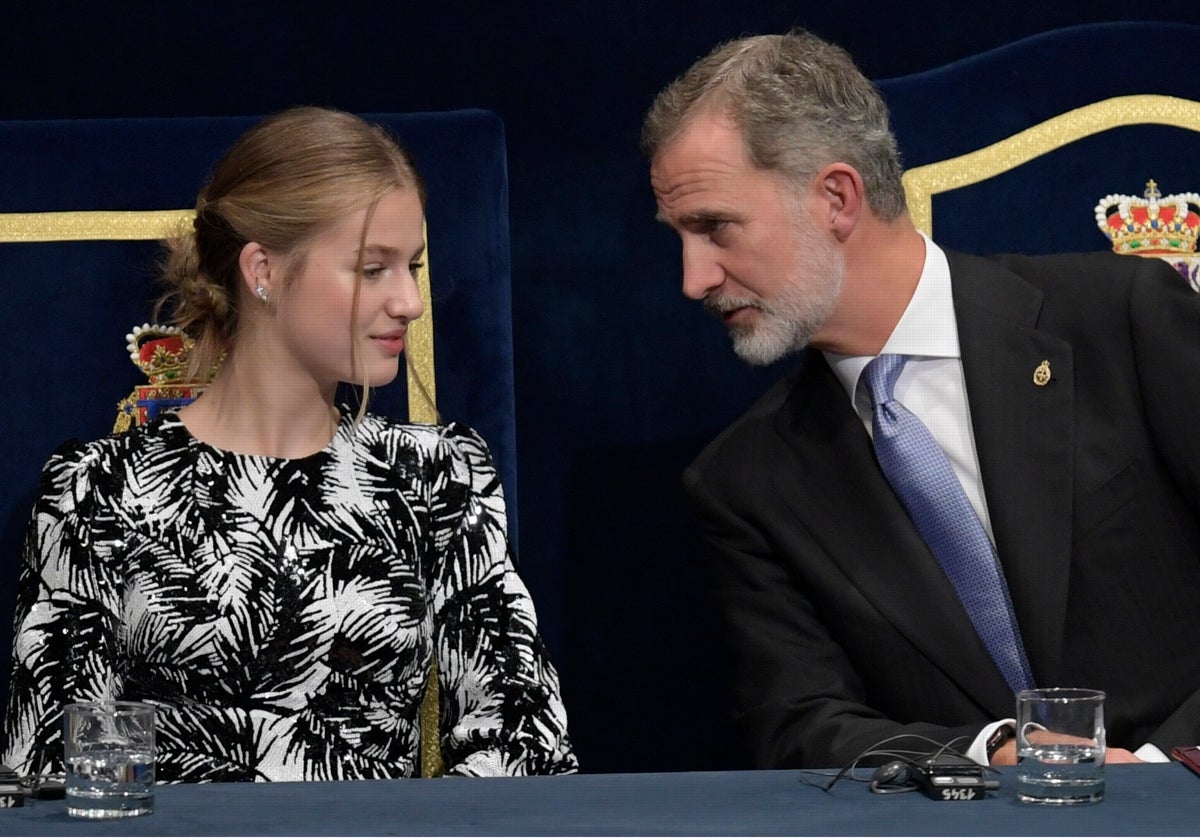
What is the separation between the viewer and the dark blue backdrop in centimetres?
251

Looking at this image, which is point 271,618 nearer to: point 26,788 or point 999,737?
point 26,788

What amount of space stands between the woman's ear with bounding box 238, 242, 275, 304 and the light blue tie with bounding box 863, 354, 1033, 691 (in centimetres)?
72

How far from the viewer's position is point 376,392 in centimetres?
222

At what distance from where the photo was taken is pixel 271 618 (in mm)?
1930

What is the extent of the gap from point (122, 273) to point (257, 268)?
29cm

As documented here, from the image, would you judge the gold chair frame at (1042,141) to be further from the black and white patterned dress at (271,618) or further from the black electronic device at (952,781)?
the black electronic device at (952,781)

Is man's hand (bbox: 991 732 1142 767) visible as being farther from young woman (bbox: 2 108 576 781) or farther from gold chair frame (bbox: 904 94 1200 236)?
gold chair frame (bbox: 904 94 1200 236)

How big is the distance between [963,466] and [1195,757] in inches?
28.2

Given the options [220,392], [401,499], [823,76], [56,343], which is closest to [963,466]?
[823,76]

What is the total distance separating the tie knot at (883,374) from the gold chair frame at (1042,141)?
343mm

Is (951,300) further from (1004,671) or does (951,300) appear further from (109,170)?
(109,170)

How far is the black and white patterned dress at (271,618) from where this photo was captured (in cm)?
191

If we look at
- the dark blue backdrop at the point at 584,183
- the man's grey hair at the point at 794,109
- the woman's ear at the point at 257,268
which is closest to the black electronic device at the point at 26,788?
the woman's ear at the point at 257,268

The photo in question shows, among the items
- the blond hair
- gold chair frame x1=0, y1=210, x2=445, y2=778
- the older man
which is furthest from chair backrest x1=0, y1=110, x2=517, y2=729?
the older man
